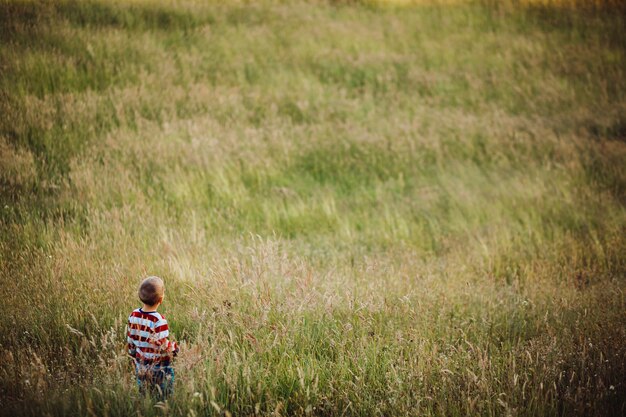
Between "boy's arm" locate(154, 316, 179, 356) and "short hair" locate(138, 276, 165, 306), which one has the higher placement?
"short hair" locate(138, 276, 165, 306)

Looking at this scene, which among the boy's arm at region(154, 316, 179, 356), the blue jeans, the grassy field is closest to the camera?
the blue jeans

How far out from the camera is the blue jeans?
112 inches

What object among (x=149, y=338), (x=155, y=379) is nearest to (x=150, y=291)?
(x=149, y=338)

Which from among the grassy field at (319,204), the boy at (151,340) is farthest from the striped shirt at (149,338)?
the grassy field at (319,204)

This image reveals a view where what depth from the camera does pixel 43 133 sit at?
771cm

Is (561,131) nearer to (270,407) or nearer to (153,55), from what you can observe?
(153,55)

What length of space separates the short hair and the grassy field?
43cm

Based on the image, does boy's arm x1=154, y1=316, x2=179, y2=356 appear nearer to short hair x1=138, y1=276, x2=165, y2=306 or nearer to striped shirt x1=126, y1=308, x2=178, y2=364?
striped shirt x1=126, y1=308, x2=178, y2=364

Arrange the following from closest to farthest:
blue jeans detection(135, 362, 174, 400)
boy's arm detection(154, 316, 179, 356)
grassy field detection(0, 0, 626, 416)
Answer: blue jeans detection(135, 362, 174, 400) → boy's arm detection(154, 316, 179, 356) → grassy field detection(0, 0, 626, 416)

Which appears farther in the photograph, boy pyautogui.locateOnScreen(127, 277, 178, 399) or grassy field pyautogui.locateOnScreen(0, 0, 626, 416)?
grassy field pyautogui.locateOnScreen(0, 0, 626, 416)

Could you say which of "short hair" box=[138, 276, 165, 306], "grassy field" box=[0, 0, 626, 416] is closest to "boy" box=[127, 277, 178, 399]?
"short hair" box=[138, 276, 165, 306]

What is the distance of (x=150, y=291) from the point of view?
298 cm

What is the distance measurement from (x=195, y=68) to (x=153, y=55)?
102 centimetres

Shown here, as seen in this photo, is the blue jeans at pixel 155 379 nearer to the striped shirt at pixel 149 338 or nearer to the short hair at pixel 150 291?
the striped shirt at pixel 149 338
